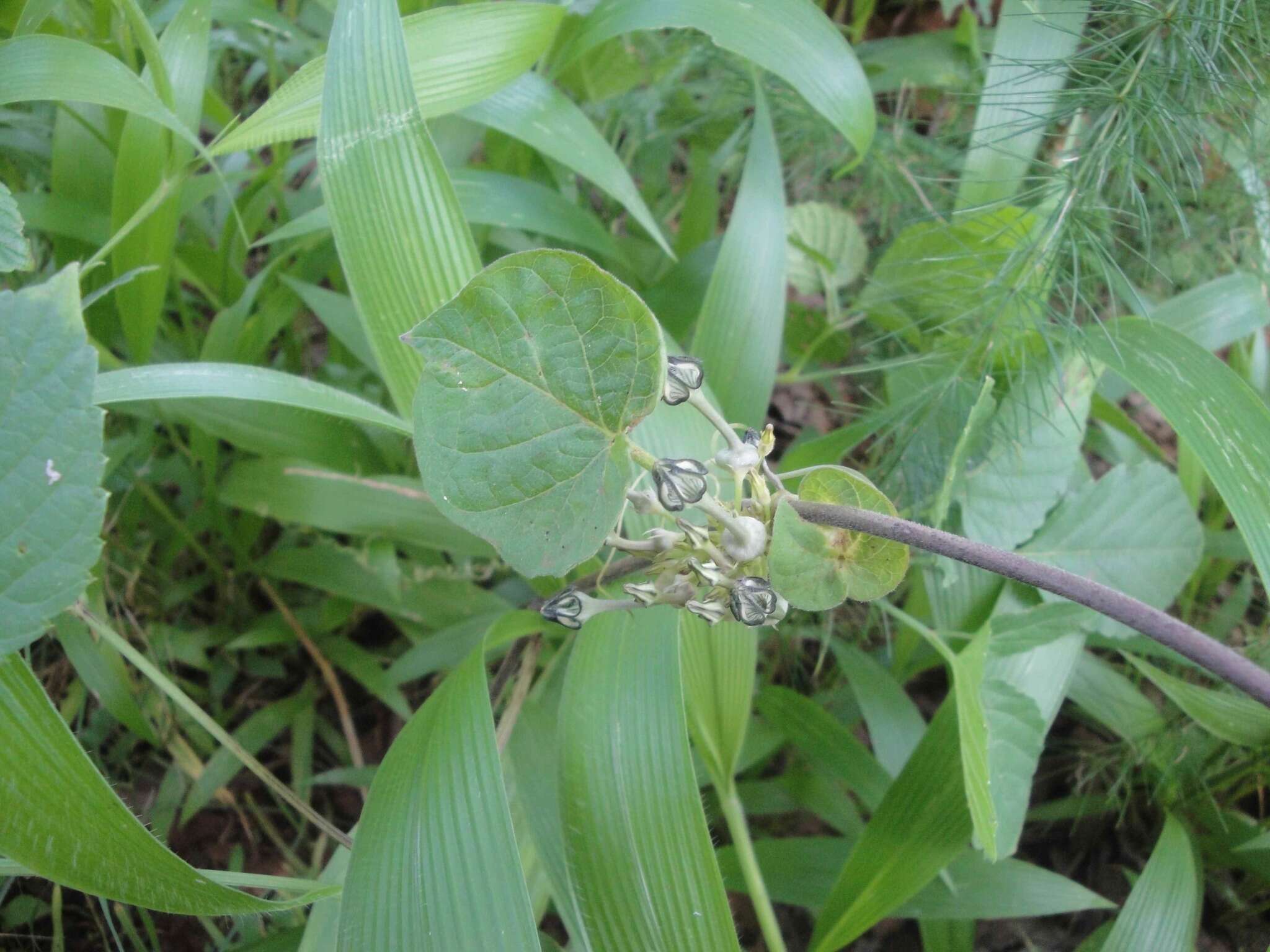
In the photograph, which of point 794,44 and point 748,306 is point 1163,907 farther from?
point 794,44

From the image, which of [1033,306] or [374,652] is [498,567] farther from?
[1033,306]

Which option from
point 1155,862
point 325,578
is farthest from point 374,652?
point 1155,862

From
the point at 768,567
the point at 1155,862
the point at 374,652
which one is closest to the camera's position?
the point at 768,567

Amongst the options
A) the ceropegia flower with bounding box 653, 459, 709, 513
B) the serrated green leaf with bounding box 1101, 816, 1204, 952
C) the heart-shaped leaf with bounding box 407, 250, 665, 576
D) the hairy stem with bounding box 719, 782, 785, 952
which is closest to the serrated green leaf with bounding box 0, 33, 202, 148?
the heart-shaped leaf with bounding box 407, 250, 665, 576

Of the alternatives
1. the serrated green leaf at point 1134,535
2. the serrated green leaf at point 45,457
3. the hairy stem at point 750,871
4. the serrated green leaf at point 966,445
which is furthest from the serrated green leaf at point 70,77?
the serrated green leaf at point 1134,535

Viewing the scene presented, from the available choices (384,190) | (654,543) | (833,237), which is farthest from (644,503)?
(833,237)

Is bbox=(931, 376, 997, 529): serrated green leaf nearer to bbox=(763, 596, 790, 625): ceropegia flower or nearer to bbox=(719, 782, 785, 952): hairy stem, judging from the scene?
bbox=(763, 596, 790, 625): ceropegia flower
